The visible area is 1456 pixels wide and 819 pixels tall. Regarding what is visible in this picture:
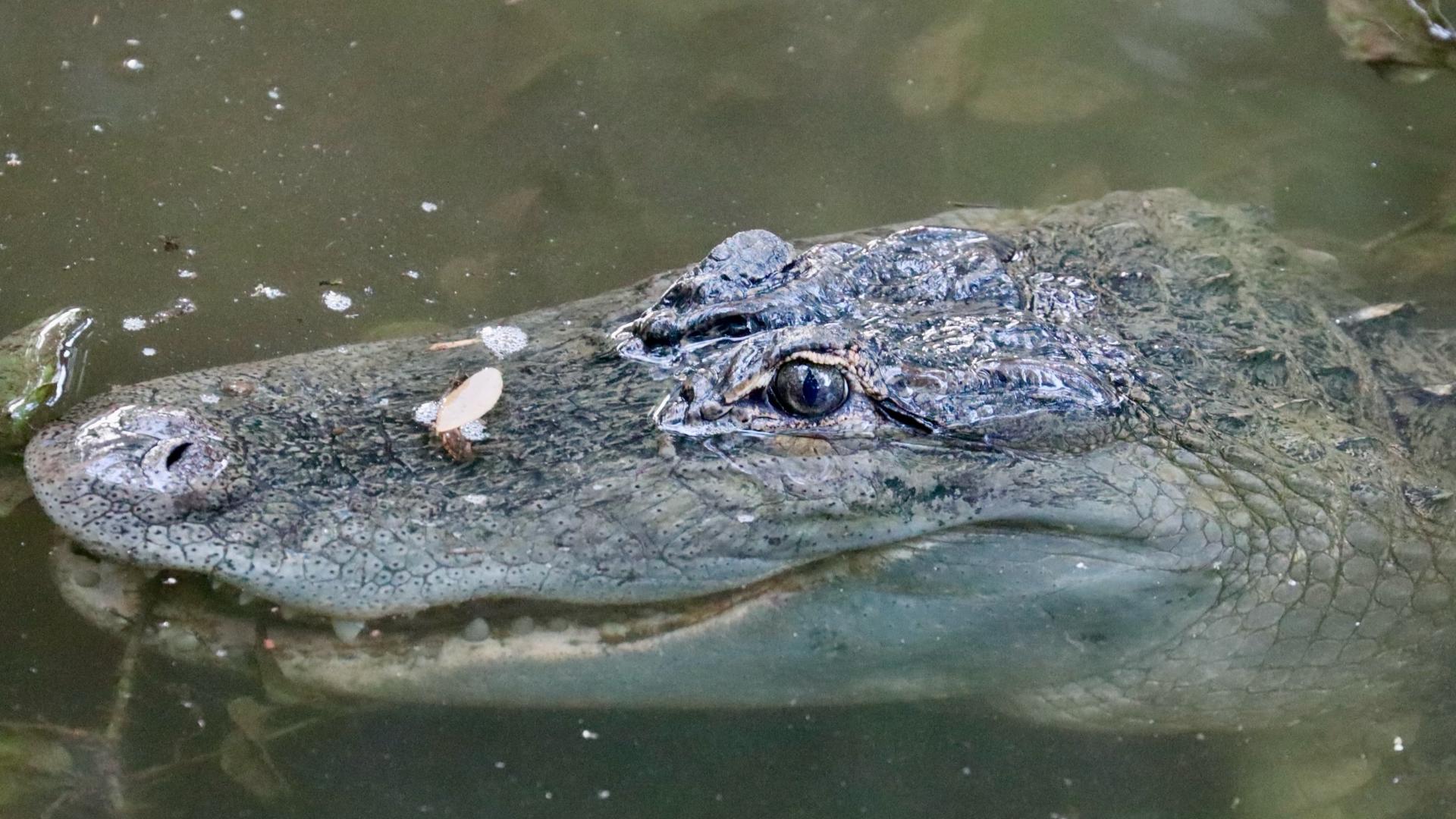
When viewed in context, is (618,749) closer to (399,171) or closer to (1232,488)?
(1232,488)

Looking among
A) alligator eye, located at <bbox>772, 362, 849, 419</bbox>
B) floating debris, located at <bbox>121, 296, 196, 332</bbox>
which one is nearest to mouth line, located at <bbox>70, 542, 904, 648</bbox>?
alligator eye, located at <bbox>772, 362, 849, 419</bbox>

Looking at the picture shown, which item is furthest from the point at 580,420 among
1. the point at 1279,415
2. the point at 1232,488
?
the point at 1279,415

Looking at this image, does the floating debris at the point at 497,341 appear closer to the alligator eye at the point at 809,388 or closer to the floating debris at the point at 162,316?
the alligator eye at the point at 809,388

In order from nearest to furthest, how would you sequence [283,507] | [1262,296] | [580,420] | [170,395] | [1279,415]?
1. [283,507]
2. [170,395]
3. [580,420]
4. [1279,415]
5. [1262,296]

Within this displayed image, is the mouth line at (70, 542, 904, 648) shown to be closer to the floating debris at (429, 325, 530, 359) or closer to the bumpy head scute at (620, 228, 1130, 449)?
the bumpy head scute at (620, 228, 1130, 449)

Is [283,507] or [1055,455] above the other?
[283,507]

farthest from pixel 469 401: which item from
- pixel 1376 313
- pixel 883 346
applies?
pixel 1376 313

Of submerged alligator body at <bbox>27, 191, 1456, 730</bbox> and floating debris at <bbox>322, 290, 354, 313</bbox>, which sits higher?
submerged alligator body at <bbox>27, 191, 1456, 730</bbox>

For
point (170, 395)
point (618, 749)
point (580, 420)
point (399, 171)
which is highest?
point (170, 395)
